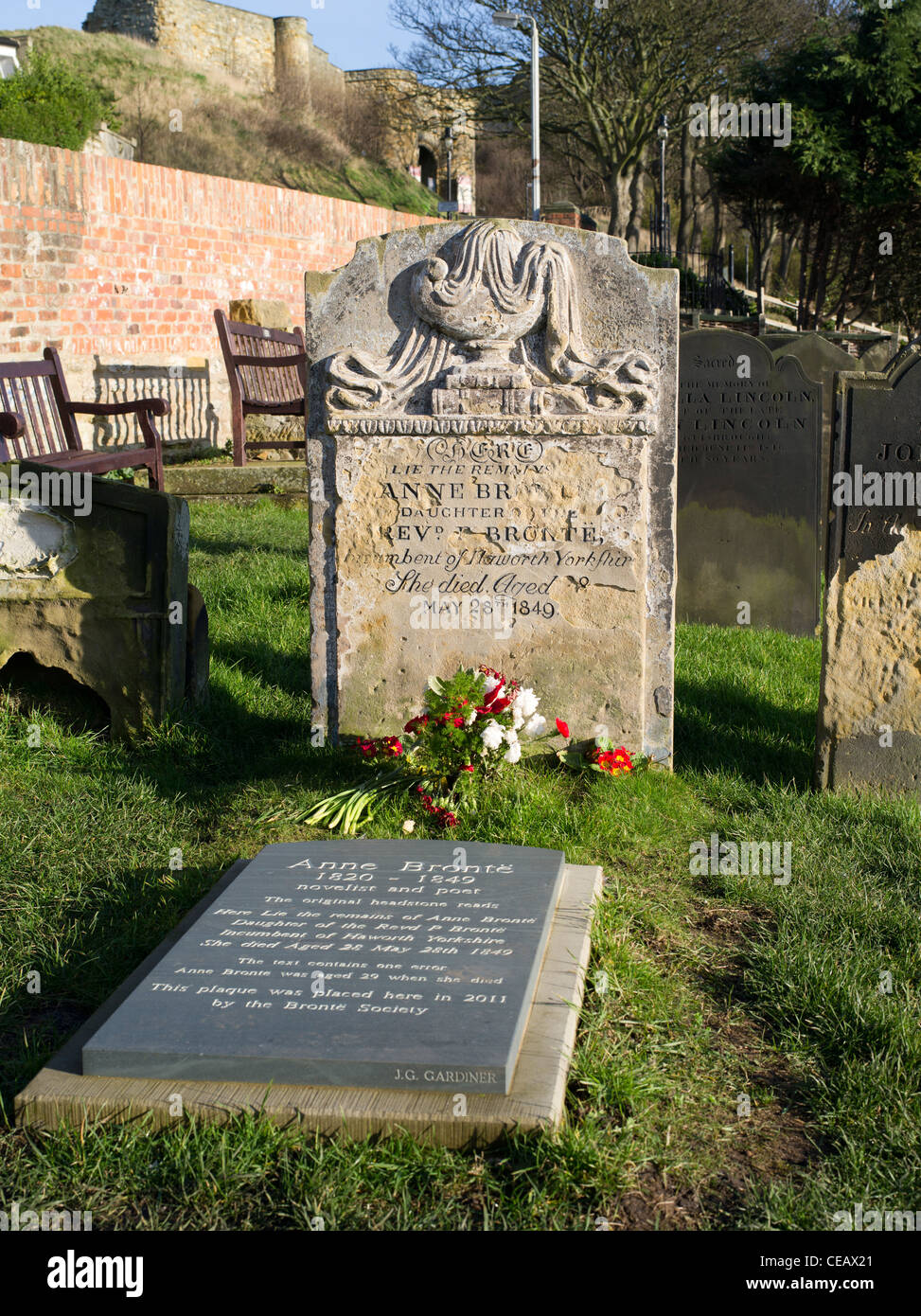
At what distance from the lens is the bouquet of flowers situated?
3984 mm

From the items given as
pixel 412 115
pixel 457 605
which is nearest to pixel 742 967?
pixel 457 605

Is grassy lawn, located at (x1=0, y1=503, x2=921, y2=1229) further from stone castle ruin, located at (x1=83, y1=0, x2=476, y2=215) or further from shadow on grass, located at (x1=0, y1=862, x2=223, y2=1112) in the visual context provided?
stone castle ruin, located at (x1=83, y1=0, x2=476, y2=215)

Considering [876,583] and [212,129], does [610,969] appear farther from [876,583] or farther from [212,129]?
[212,129]

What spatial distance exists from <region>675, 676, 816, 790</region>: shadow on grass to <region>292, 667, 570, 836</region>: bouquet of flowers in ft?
2.72

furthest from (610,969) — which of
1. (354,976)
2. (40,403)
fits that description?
(40,403)

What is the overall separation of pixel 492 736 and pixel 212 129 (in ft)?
91.3

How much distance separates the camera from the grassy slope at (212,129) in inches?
1021

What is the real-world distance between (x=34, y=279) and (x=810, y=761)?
374 inches

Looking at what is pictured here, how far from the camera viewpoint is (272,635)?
5.91m

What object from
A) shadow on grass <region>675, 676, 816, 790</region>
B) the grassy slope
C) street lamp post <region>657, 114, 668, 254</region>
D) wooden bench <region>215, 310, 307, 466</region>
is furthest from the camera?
the grassy slope

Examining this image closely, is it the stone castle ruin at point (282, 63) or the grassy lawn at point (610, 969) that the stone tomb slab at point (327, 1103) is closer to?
the grassy lawn at point (610, 969)

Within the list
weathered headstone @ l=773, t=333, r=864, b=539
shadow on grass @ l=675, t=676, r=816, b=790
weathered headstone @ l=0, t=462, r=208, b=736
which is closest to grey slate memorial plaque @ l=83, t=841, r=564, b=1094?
shadow on grass @ l=675, t=676, r=816, b=790

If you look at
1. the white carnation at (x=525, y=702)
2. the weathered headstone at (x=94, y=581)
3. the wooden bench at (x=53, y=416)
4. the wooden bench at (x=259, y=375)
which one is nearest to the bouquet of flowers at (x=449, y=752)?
the white carnation at (x=525, y=702)

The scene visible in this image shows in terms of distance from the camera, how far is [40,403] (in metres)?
7.80
